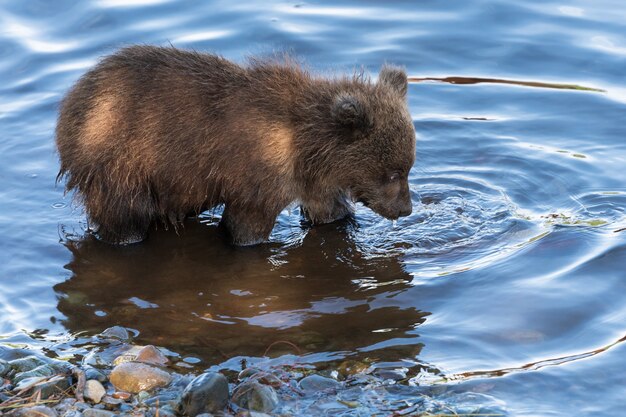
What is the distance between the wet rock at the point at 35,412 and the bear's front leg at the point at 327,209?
3.60 meters

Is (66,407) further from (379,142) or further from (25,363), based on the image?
(379,142)

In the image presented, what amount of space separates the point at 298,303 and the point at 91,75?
2.74 metres

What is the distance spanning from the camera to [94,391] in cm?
697

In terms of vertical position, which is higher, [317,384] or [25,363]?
[25,363]

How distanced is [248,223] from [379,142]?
4.53 feet

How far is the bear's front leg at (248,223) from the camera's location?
30.2 feet

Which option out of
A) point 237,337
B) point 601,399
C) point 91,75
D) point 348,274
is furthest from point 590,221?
point 91,75

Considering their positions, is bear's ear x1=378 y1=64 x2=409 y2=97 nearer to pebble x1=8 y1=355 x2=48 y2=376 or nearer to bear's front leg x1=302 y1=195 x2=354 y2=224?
bear's front leg x1=302 y1=195 x2=354 y2=224

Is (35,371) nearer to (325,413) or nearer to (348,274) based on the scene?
(325,413)

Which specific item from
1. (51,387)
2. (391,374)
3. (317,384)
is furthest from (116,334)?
(391,374)

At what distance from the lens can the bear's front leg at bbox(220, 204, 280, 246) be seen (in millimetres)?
9211

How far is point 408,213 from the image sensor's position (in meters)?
9.36

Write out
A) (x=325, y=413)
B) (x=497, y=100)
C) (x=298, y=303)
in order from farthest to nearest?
(x=497, y=100)
(x=298, y=303)
(x=325, y=413)

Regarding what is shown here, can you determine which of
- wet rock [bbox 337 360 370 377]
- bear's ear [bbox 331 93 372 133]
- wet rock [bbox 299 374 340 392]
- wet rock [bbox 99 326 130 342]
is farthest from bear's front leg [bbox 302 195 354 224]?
wet rock [bbox 299 374 340 392]
